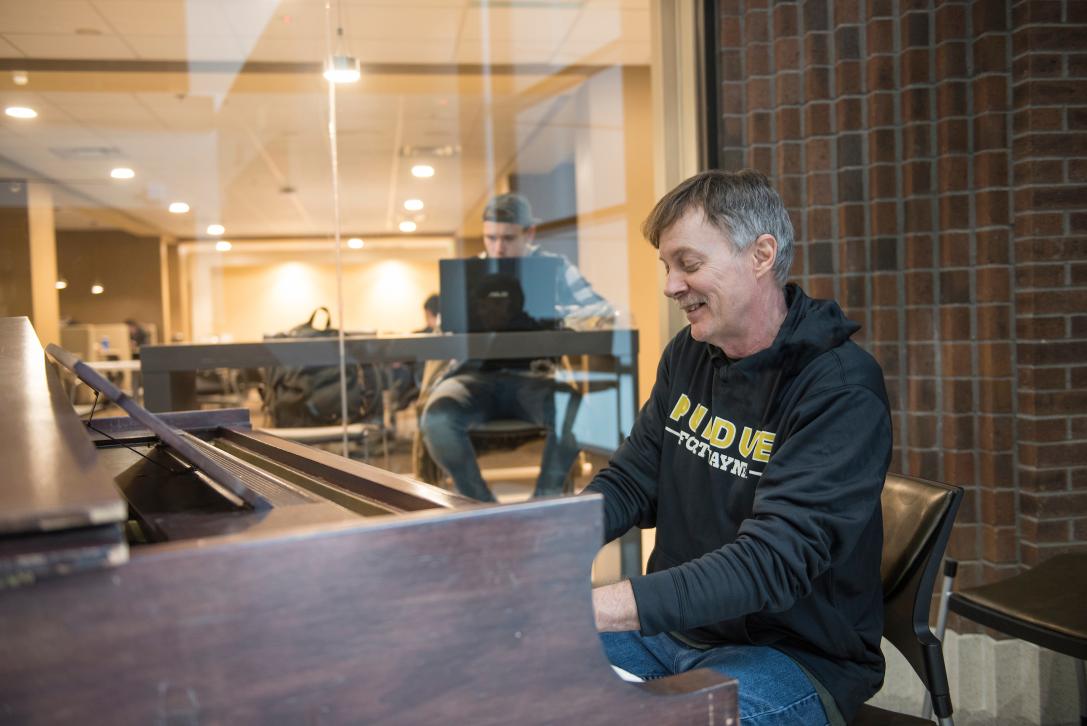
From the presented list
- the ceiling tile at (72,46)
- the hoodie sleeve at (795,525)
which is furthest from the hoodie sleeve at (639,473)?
the ceiling tile at (72,46)

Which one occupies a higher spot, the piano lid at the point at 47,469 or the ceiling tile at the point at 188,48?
the ceiling tile at the point at 188,48

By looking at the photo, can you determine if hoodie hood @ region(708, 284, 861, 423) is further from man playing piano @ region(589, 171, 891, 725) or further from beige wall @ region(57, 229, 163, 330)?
beige wall @ region(57, 229, 163, 330)

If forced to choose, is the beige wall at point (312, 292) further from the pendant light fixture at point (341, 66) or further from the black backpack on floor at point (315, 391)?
the pendant light fixture at point (341, 66)

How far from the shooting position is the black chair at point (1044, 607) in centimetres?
176

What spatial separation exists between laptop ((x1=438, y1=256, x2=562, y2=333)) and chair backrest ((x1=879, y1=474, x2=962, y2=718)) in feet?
7.53


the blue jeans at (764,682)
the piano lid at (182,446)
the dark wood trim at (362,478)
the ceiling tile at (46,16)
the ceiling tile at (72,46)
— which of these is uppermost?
the ceiling tile at (46,16)

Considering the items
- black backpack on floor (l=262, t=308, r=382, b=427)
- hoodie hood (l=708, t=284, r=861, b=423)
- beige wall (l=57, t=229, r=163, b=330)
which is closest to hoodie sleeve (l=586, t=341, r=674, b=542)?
hoodie hood (l=708, t=284, r=861, b=423)

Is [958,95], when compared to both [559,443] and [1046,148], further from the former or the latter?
[559,443]

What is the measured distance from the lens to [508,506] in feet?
2.71

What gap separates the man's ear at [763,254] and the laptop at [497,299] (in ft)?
7.42

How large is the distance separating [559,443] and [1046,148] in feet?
6.95

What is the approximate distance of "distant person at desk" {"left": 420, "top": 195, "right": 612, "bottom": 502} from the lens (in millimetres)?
3775

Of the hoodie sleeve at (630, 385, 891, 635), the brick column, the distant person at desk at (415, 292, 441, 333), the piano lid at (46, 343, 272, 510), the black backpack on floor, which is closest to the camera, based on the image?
the piano lid at (46, 343, 272, 510)

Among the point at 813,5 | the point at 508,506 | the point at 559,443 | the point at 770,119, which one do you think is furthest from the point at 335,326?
the point at 508,506
